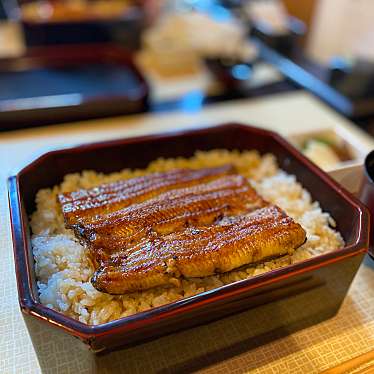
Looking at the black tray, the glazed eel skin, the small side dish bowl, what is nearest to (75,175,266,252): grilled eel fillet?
the glazed eel skin

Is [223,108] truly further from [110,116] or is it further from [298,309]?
[298,309]

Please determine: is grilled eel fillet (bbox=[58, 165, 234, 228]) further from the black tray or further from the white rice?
the black tray

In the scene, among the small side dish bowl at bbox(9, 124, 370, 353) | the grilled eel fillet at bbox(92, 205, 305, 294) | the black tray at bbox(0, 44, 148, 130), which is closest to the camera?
the small side dish bowl at bbox(9, 124, 370, 353)

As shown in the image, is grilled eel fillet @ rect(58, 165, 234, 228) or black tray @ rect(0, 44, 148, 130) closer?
grilled eel fillet @ rect(58, 165, 234, 228)

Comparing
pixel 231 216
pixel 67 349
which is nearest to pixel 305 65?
pixel 231 216

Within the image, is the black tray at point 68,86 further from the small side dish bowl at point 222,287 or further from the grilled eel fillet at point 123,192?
the grilled eel fillet at point 123,192

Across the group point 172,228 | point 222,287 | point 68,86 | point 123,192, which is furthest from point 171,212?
point 68,86

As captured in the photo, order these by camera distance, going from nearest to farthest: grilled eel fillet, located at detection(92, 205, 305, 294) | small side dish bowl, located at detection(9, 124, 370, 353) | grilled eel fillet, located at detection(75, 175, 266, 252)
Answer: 1. small side dish bowl, located at detection(9, 124, 370, 353)
2. grilled eel fillet, located at detection(92, 205, 305, 294)
3. grilled eel fillet, located at detection(75, 175, 266, 252)
